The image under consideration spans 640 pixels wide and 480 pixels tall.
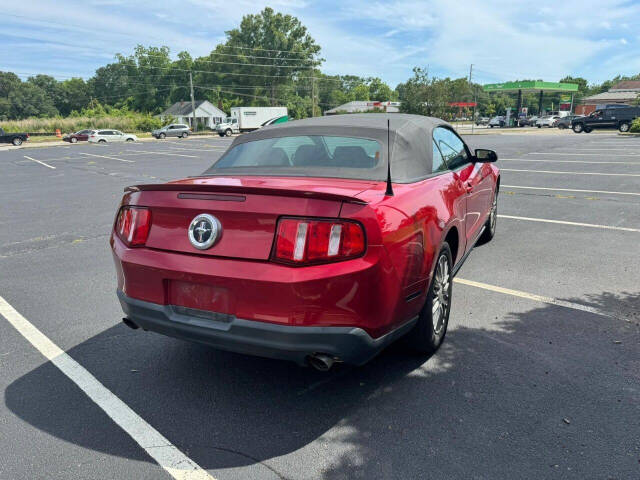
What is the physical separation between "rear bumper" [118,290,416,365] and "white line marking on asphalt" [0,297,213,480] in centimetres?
52

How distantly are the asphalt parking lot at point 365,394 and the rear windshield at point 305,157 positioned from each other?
133 cm

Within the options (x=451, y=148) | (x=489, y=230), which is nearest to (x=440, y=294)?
(x=451, y=148)

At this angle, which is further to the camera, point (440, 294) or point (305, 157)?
point (305, 157)

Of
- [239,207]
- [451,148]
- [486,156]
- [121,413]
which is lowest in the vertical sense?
[121,413]

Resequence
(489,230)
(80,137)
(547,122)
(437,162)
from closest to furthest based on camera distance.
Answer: (437,162)
(489,230)
(80,137)
(547,122)

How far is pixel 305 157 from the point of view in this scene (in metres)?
3.61

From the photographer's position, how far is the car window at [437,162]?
148 inches

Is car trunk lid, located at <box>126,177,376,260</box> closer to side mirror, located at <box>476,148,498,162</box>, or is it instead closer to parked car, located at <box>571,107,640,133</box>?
side mirror, located at <box>476,148,498,162</box>

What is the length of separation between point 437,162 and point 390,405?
6.43 feet

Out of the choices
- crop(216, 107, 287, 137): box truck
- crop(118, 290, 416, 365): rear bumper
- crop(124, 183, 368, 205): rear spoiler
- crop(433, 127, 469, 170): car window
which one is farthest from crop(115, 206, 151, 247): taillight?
crop(216, 107, 287, 137): box truck

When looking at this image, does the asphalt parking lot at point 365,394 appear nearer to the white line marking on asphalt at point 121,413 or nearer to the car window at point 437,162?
the white line marking on asphalt at point 121,413

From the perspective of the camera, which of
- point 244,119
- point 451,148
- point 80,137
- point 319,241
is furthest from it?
point 244,119

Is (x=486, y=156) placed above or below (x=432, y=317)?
above

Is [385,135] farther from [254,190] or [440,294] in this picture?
[254,190]
